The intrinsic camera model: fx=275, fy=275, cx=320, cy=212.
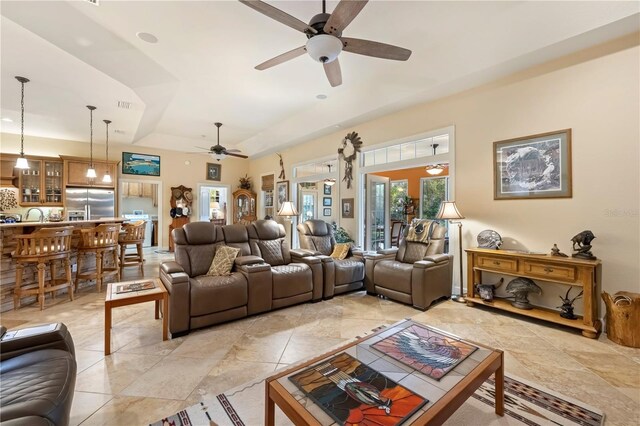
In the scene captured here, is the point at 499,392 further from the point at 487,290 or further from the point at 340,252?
the point at 340,252

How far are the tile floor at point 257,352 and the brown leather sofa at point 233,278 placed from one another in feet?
0.53

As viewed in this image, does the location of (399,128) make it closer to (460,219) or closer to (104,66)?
(460,219)

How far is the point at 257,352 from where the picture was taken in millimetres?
2502

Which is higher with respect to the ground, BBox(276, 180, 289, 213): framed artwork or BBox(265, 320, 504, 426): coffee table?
BBox(276, 180, 289, 213): framed artwork

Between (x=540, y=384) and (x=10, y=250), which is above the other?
(x=10, y=250)

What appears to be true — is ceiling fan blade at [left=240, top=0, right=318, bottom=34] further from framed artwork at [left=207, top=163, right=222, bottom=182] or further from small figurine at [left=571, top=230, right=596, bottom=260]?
framed artwork at [left=207, top=163, right=222, bottom=182]

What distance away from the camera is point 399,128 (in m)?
4.77

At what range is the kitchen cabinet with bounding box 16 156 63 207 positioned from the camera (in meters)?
6.38

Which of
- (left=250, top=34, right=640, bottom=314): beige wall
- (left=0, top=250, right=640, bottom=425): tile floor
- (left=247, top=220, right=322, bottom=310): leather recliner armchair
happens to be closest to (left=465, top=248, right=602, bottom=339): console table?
(left=0, top=250, right=640, bottom=425): tile floor

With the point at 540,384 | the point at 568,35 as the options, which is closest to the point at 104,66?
the point at 568,35

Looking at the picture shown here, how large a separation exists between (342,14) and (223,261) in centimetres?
290

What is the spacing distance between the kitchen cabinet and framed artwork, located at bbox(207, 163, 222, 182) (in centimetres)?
352

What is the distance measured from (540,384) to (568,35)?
10.6 feet

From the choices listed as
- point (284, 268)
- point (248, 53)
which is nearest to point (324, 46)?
point (248, 53)
